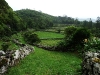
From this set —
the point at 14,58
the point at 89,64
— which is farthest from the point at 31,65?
the point at 89,64

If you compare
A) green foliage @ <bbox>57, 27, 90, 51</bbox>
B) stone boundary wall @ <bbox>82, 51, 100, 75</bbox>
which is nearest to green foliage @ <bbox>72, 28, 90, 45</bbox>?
green foliage @ <bbox>57, 27, 90, 51</bbox>

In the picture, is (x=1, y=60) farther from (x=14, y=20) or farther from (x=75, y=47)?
(x=14, y=20)

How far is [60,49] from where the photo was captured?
3672 centimetres

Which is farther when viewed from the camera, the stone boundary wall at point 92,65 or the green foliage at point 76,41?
the green foliage at point 76,41

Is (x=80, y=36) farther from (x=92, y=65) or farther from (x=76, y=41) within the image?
(x=92, y=65)

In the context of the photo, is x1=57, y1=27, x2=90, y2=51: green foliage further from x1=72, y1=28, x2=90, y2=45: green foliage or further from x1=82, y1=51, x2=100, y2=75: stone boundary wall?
x1=82, y1=51, x2=100, y2=75: stone boundary wall

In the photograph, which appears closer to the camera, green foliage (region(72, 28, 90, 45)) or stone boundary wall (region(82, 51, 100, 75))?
stone boundary wall (region(82, 51, 100, 75))

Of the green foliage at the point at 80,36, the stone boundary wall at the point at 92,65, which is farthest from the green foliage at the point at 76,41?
the stone boundary wall at the point at 92,65

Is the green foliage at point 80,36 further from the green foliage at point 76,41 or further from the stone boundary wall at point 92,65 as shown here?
the stone boundary wall at point 92,65

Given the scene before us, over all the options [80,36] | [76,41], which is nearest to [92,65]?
[80,36]

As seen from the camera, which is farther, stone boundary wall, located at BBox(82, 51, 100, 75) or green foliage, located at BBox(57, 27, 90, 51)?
green foliage, located at BBox(57, 27, 90, 51)

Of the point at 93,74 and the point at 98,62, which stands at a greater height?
the point at 98,62

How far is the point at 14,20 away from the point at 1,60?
277ft

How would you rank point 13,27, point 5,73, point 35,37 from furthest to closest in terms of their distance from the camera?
point 13,27 → point 35,37 → point 5,73
